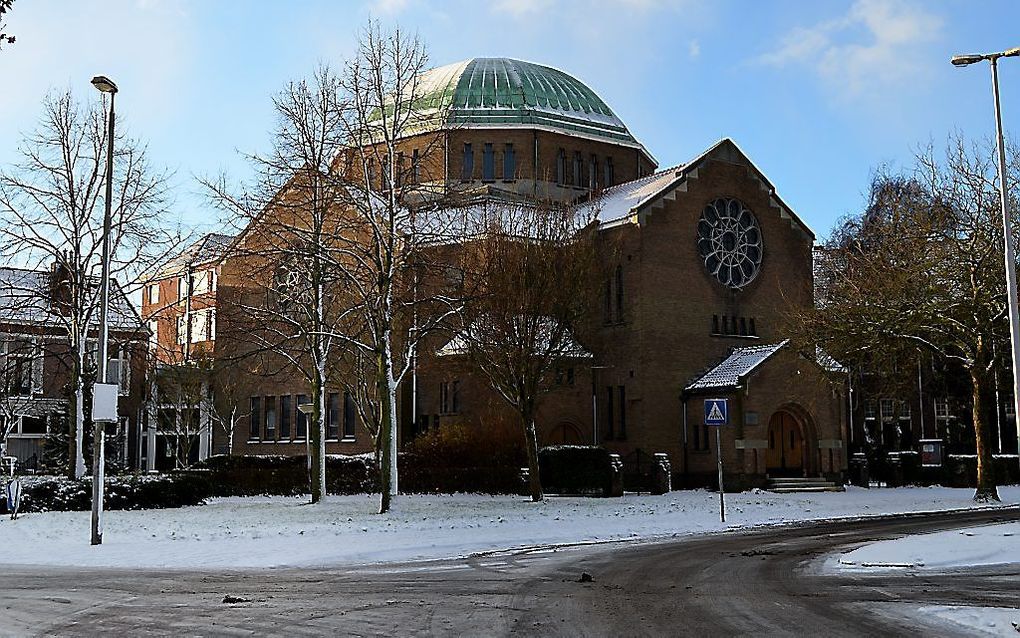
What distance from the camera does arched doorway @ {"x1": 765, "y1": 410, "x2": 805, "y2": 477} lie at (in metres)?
44.0

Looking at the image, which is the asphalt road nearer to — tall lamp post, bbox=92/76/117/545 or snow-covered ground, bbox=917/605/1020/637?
snow-covered ground, bbox=917/605/1020/637

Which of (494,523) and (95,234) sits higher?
(95,234)

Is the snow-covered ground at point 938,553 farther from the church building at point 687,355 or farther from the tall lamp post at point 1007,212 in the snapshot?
the church building at point 687,355

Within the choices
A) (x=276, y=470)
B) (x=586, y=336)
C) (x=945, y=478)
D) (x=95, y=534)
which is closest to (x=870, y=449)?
(x=945, y=478)

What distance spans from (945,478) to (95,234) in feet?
108

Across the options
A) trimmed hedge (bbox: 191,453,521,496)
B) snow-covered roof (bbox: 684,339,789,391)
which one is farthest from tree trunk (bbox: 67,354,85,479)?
snow-covered roof (bbox: 684,339,789,391)

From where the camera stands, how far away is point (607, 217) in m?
44.8

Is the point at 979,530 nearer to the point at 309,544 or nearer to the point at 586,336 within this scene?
the point at 309,544

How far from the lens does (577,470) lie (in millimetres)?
36812

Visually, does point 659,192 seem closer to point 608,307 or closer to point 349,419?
point 608,307

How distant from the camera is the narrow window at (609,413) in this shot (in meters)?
43.4

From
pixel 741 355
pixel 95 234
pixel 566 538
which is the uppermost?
pixel 95 234

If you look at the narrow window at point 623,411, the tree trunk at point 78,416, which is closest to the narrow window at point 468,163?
the narrow window at point 623,411

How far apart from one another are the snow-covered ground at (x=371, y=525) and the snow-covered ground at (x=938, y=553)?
19.4 ft
